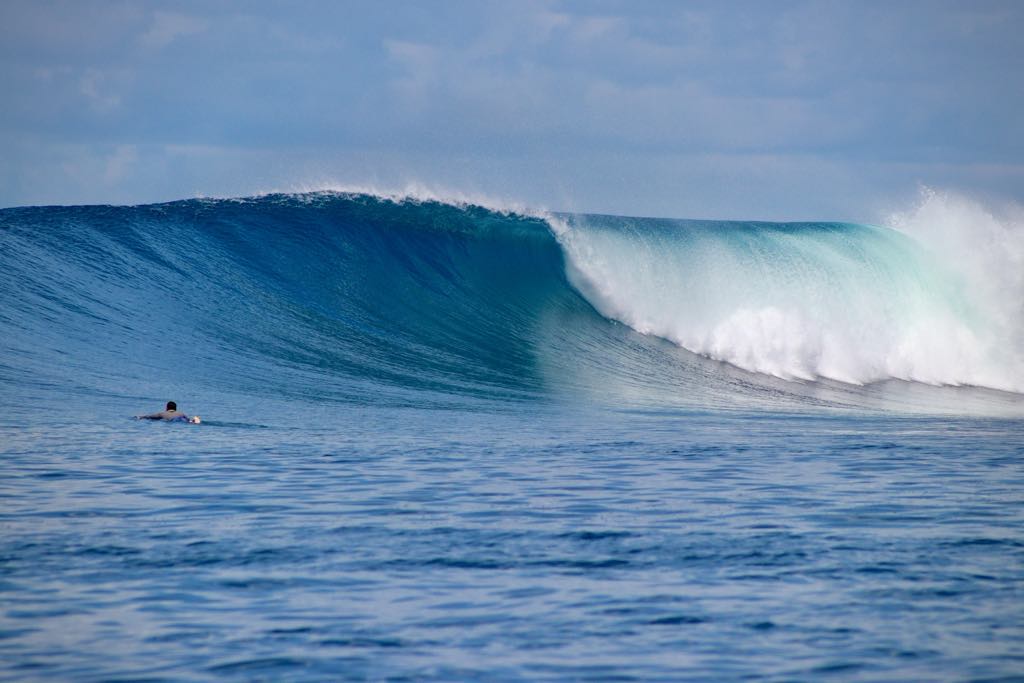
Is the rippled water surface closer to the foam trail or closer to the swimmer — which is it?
the swimmer

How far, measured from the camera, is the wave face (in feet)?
52.1

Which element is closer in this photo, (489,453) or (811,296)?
(489,453)

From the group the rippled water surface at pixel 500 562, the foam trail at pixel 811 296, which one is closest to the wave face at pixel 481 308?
the foam trail at pixel 811 296

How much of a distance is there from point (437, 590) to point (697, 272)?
18.3m

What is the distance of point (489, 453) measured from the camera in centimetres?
1039

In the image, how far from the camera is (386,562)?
6.25m

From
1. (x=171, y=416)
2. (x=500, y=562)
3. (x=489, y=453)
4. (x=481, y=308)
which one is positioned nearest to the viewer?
(x=500, y=562)

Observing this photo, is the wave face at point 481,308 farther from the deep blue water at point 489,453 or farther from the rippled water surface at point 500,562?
the rippled water surface at point 500,562

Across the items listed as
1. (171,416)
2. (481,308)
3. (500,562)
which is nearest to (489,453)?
(171,416)

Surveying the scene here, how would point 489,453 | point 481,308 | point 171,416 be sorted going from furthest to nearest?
point 481,308, point 171,416, point 489,453

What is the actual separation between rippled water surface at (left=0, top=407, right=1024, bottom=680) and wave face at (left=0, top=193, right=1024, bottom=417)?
5.14 m

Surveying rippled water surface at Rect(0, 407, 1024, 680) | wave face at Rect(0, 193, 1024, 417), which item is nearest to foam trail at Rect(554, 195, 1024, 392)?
wave face at Rect(0, 193, 1024, 417)

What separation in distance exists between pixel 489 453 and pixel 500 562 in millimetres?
4146

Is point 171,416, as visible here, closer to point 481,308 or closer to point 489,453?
point 489,453
